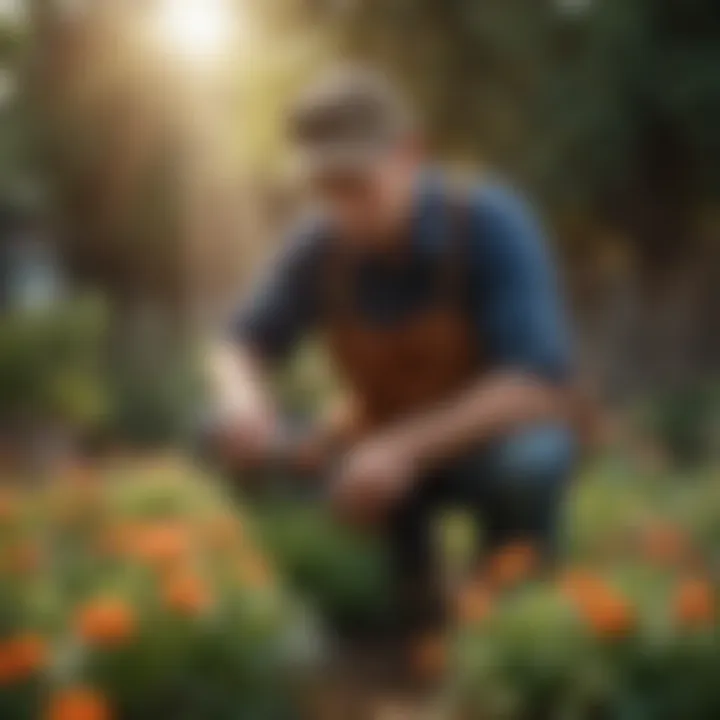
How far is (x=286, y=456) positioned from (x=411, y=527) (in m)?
0.10

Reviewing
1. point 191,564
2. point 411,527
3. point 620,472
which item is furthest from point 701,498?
point 191,564

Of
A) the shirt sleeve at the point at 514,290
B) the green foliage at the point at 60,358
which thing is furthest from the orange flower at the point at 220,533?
the shirt sleeve at the point at 514,290

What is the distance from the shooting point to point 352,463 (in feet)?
3.27

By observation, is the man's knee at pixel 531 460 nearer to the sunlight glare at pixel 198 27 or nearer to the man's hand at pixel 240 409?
the man's hand at pixel 240 409

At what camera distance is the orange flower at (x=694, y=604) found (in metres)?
0.96

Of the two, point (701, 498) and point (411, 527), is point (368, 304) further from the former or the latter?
point (701, 498)

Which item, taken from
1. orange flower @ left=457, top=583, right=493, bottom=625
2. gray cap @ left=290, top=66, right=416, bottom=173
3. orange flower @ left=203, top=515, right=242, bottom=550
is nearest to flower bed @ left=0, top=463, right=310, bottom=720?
orange flower @ left=203, top=515, right=242, bottom=550

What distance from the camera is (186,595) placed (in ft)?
3.10

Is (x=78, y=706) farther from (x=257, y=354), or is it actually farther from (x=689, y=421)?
(x=689, y=421)

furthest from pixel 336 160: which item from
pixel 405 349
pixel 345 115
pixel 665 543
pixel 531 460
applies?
pixel 665 543

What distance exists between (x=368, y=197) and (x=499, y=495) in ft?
0.71

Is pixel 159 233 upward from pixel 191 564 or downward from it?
upward

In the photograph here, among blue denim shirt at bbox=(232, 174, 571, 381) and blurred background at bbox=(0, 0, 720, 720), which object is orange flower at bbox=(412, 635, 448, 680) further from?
blue denim shirt at bbox=(232, 174, 571, 381)

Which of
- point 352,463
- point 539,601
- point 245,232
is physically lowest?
point 539,601
